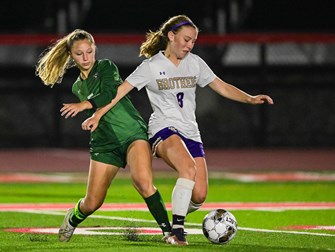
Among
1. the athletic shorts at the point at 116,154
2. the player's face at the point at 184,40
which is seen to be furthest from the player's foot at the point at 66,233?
the player's face at the point at 184,40

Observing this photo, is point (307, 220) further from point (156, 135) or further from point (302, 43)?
point (302, 43)

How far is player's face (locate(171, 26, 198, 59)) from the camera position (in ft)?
30.5

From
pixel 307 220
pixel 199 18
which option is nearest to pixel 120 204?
pixel 307 220

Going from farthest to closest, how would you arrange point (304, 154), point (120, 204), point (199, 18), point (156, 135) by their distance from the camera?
point (199, 18) → point (304, 154) → point (120, 204) → point (156, 135)

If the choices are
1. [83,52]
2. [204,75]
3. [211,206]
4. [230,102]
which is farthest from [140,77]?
[230,102]

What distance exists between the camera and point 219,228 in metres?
8.98

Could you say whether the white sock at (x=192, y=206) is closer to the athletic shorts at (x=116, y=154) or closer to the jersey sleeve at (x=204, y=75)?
the athletic shorts at (x=116, y=154)

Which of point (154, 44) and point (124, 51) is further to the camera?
point (124, 51)

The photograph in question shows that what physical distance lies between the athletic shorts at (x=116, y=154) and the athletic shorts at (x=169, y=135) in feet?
0.30

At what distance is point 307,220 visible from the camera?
11.4 meters

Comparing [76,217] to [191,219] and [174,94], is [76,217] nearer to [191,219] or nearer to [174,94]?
[174,94]

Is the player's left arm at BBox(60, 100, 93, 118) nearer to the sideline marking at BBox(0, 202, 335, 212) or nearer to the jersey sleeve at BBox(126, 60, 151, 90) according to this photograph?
the jersey sleeve at BBox(126, 60, 151, 90)

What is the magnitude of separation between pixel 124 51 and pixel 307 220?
12.7m

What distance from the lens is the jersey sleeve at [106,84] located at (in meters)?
9.02
